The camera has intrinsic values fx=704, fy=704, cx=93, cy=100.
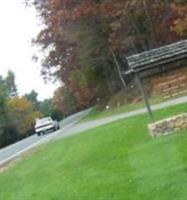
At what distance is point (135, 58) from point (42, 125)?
3789 centimetres

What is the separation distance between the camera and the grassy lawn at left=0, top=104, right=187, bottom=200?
44.6ft

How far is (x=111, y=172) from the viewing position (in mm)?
16484

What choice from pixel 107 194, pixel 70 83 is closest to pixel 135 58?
pixel 107 194

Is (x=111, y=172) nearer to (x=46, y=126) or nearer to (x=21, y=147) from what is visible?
(x=21, y=147)

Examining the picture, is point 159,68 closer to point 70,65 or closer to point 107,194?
point 107,194

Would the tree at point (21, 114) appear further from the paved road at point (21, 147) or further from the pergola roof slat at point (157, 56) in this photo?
the pergola roof slat at point (157, 56)

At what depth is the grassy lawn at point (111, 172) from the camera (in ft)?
44.6

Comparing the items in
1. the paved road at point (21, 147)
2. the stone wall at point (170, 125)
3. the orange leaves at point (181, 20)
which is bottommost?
the paved road at point (21, 147)

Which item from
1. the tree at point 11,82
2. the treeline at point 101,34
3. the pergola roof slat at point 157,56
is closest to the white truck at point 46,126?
the treeline at point 101,34

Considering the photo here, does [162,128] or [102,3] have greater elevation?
[102,3]

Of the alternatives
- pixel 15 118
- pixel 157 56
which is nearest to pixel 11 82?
pixel 15 118

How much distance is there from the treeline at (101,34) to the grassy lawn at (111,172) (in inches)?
908

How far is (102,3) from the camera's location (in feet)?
174

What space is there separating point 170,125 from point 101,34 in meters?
36.2
